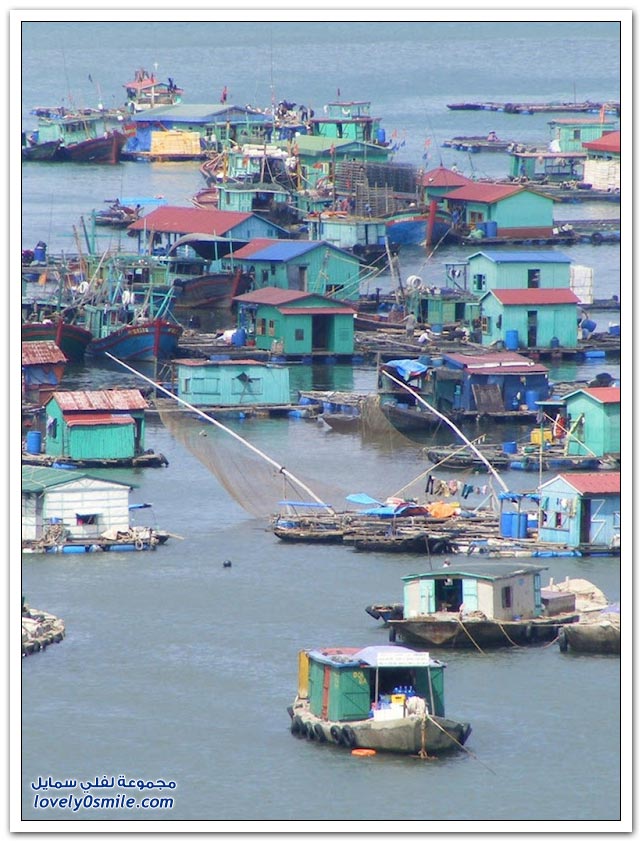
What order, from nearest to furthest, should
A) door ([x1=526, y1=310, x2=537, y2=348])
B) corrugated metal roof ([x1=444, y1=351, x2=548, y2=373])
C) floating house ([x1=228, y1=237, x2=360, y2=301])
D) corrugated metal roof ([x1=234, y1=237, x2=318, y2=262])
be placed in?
corrugated metal roof ([x1=444, y1=351, x2=548, y2=373])
door ([x1=526, y1=310, x2=537, y2=348])
floating house ([x1=228, y1=237, x2=360, y2=301])
corrugated metal roof ([x1=234, y1=237, x2=318, y2=262])

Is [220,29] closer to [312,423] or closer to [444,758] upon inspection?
[312,423]

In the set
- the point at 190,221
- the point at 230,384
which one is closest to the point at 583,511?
the point at 230,384

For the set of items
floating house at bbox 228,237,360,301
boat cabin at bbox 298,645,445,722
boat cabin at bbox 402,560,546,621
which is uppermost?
Result: floating house at bbox 228,237,360,301

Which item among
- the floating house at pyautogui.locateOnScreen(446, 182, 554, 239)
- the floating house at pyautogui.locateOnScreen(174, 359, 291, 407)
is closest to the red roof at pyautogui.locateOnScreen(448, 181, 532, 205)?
the floating house at pyautogui.locateOnScreen(446, 182, 554, 239)

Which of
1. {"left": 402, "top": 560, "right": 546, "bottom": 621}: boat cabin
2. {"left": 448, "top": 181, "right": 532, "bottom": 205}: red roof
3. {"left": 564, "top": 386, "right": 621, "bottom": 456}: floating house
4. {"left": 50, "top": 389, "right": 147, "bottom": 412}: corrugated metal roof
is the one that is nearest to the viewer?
{"left": 402, "top": 560, "right": 546, "bottom": 621}: boat cabin

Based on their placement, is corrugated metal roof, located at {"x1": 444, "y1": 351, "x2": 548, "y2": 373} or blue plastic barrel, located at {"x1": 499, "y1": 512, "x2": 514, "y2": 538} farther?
corrugated metal roof, located at {"x1": 444, "y1": 351, "x2": 548, "y2": 373}

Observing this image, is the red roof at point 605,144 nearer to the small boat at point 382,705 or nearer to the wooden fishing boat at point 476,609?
the wooden fishing boat at point 476,609

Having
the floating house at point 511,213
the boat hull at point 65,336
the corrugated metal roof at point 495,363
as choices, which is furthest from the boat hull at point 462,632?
the floating house at point 511,213

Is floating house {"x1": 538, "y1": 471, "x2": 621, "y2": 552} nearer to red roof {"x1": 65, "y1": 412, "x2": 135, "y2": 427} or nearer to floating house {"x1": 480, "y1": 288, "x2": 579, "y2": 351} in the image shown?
red roof {"x1": 65, "y1": 412, "x2": 135, "y2": 427}
